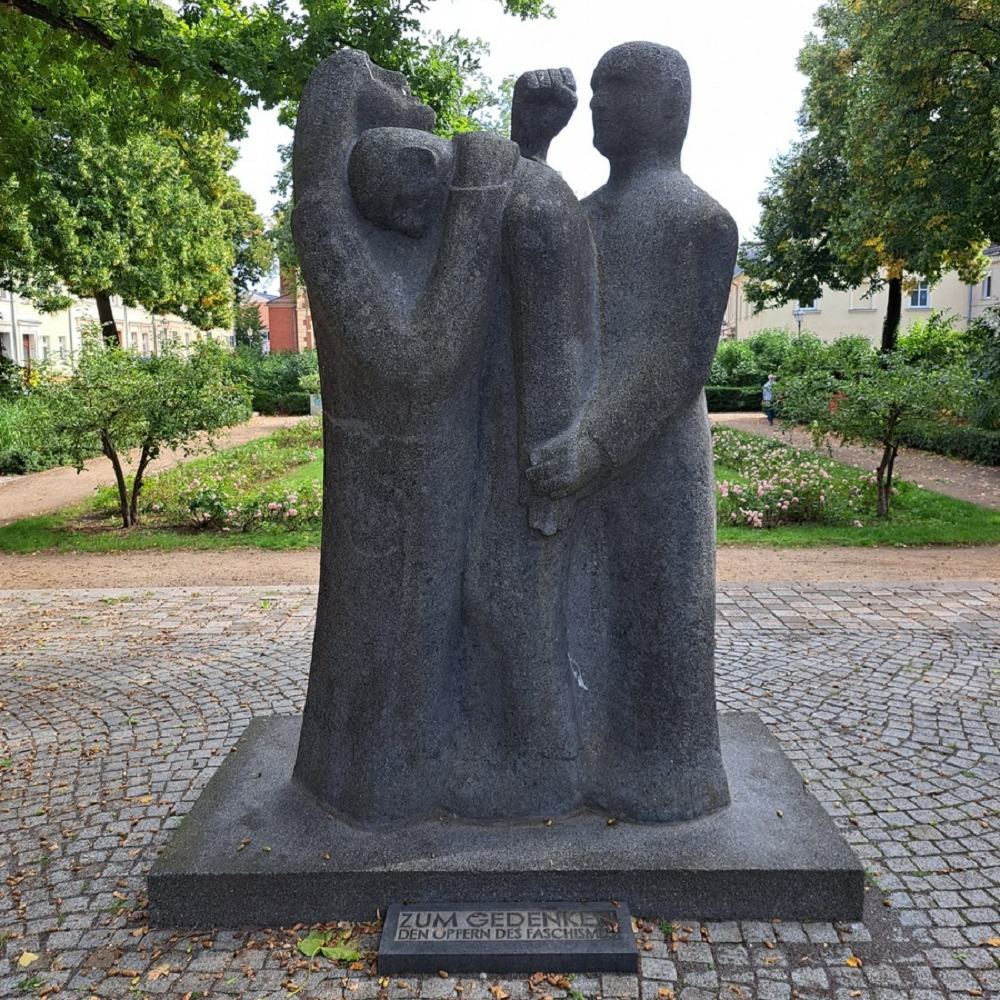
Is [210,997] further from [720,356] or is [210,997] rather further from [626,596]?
[720,356]

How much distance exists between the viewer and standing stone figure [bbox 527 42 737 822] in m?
3.27

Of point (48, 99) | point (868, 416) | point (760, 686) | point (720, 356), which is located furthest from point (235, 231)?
point (760, 686)

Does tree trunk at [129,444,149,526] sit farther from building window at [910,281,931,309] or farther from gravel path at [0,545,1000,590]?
building window at [910,281,931,309]

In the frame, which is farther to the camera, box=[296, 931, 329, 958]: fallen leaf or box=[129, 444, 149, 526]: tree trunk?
box=[129, 444, 149, 526]: tree trunk

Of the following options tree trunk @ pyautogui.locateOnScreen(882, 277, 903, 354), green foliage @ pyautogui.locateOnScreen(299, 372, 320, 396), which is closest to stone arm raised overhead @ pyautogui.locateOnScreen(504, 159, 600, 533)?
tree trunk @ pyautogui.locateOnScreen(882, 277, 903, 354)

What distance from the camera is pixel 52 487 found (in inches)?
700

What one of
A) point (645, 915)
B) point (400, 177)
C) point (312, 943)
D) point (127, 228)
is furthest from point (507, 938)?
point (127, 228)

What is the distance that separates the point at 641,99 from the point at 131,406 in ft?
36.5

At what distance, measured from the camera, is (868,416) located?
41.5 feet

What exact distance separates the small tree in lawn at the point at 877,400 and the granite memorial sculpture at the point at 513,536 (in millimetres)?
9964

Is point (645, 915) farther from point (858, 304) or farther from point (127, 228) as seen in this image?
point (858, 304)

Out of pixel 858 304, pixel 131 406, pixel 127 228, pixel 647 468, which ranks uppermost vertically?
pixel 127 228

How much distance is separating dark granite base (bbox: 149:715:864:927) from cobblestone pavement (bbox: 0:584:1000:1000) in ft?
0.28

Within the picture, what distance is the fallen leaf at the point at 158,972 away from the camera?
10.2 ft
